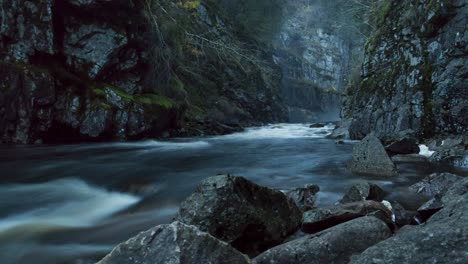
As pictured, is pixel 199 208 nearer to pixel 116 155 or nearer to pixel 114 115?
pixel 116 155

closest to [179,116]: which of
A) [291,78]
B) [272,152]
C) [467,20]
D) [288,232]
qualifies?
[272,152]

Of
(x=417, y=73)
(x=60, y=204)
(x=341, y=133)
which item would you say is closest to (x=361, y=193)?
(x=60, y=204)

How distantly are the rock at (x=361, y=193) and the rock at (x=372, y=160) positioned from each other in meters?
2.15

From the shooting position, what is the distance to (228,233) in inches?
136

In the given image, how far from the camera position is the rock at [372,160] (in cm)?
729

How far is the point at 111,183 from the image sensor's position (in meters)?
7.19

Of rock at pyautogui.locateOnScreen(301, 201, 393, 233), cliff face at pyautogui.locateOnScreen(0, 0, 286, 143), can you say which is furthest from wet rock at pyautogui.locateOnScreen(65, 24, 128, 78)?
rock at pyautogui.locateOnScreen(301, 201, 393, 233)

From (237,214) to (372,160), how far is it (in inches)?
195

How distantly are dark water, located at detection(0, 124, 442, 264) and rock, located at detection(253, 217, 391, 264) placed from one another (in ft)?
6.83

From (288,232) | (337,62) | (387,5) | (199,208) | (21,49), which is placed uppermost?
(337,62)

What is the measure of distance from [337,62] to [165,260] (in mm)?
61730

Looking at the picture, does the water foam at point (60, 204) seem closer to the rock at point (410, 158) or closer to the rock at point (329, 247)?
the rock at point (329, 247)

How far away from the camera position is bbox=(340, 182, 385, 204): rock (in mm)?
4875

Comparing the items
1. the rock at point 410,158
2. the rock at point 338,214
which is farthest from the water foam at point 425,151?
the rock at point 338,214
